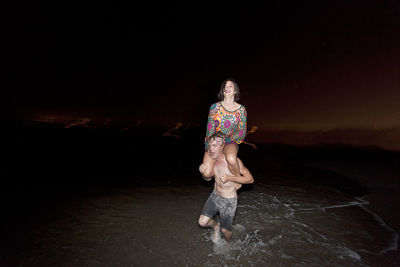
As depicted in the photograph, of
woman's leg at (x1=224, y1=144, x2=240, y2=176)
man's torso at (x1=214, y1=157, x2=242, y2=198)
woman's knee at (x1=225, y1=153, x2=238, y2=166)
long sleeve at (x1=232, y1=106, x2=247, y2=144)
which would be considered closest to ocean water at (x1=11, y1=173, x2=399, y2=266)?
man's torso at (x1=214, y1=157, x2=242, y2=198)

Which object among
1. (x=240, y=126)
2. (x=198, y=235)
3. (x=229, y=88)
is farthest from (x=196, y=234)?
(x=229, y=88)

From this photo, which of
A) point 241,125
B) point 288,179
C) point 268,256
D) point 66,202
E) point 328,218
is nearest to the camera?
point 241,125

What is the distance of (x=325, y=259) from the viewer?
416 cm

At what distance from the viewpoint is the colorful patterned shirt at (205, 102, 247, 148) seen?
394cm

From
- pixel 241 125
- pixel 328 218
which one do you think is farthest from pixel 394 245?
pixel 241 125

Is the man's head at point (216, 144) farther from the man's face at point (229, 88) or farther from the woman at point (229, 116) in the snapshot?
the man's face at point (229, 88)

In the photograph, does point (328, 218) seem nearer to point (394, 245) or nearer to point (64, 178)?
point (394, 245)

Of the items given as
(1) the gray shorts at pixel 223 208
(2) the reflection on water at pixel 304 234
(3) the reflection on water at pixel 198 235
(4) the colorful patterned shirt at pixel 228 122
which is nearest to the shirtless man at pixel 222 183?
(1) the gray shorts at pixel 223 208

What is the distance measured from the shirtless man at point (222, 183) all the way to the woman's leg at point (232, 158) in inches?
3.9

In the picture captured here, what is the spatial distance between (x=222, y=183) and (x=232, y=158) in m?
0.65

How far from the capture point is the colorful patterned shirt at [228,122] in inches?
155

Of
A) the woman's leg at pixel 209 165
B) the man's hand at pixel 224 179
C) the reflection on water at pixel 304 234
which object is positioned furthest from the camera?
the reflection on water at pixel 304 234

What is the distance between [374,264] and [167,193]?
5.91 m

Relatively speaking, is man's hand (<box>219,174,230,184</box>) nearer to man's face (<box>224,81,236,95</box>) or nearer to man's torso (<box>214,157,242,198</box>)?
man's torso (<box>214,157,242,198</box>)
